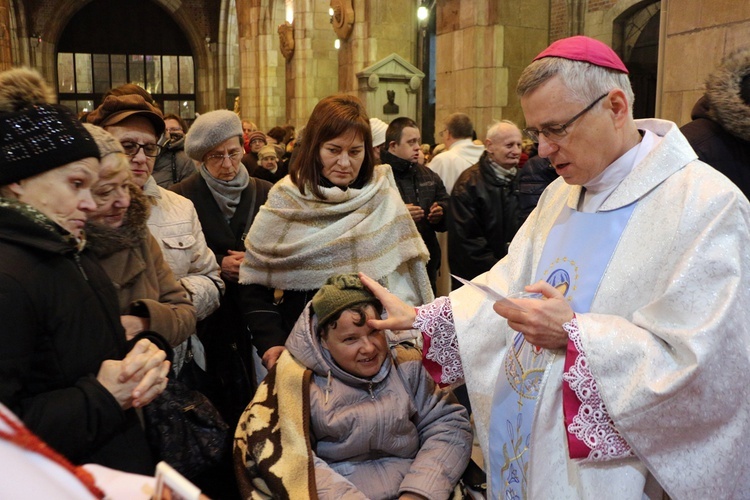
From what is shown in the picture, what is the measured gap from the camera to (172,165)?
4609mm

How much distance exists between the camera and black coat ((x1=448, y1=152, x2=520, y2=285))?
4.45 metres

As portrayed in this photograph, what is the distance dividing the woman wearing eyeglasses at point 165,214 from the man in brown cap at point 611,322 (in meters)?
0.97

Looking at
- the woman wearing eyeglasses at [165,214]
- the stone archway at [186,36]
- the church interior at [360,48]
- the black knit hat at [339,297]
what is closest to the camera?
the black knit hat at [339,297]

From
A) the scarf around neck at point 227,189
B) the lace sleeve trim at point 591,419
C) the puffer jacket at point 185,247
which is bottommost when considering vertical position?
the lace sleeve trim at point 591,419

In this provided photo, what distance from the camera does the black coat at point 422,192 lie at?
4.79m

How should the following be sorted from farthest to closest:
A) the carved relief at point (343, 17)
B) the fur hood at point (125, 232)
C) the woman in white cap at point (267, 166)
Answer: the carved relief at point (343, 17), the woman in white cap at point (267, 166), the fur hood at point (125, 232)

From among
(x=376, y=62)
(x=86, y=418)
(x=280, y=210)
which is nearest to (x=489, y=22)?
(x=376, y=62)

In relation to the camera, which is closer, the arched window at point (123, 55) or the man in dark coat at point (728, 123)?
the man in dark coat at point (728, 123)

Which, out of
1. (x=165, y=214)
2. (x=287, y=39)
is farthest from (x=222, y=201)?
(x=287, y=39)

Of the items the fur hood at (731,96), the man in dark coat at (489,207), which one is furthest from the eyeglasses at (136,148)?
the fur hood at (731,96)

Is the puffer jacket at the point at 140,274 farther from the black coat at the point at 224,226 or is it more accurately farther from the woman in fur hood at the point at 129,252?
the black coat at the point at 224,226

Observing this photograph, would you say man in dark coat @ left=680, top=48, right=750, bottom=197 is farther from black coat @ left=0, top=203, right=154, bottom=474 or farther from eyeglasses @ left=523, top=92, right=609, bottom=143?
black coat @ left=0, top=203, right=154, bottom=474

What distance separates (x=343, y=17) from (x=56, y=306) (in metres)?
9.78

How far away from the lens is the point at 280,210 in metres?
2.99
